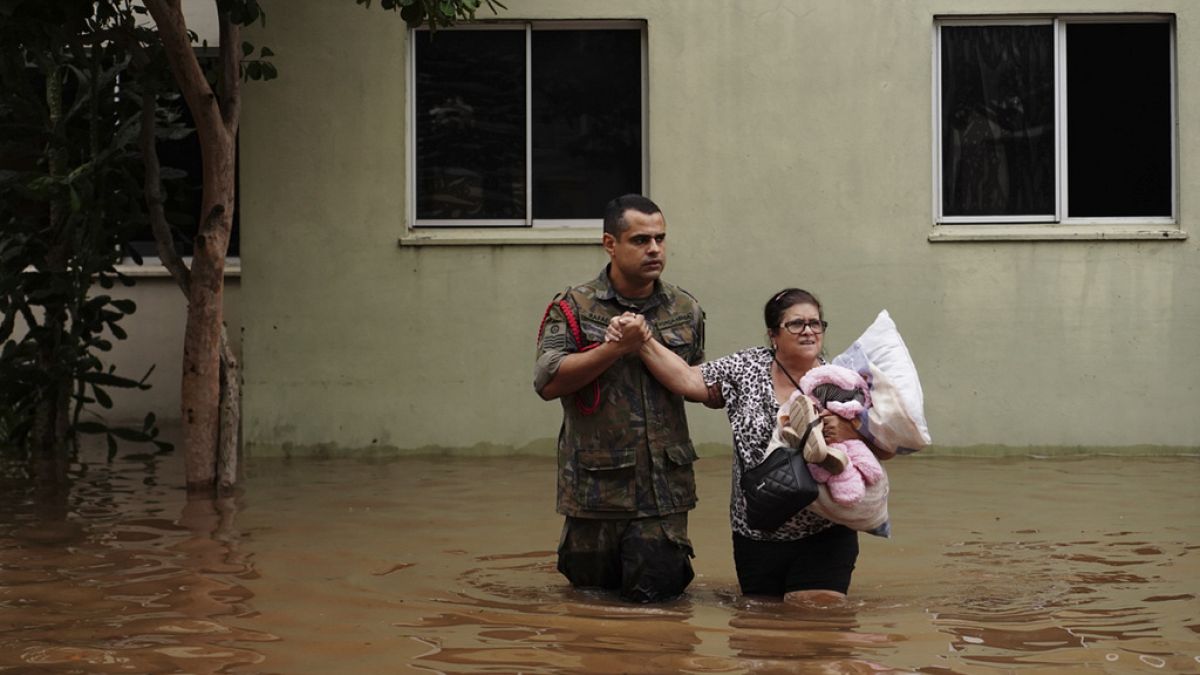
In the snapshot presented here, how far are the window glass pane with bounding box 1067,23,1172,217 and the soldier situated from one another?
7.72 m

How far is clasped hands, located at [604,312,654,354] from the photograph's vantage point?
6684mm

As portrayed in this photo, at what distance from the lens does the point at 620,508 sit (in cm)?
706

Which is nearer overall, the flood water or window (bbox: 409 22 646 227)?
the flood water

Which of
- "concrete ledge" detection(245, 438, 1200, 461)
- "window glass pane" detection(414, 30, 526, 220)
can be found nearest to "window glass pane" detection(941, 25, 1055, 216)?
"concrete ledge" detection(245, 438, 1200, 461)

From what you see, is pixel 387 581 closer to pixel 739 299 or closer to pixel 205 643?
pixel 205 643

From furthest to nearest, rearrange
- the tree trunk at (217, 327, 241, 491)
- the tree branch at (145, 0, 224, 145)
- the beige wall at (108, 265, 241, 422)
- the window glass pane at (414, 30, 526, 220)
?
the beige wall at (108, 265, 241, 422) → the window glass pane at (414, 30, 526, 220) → the tree trunk at (217, 327, 241, 491) → the tree branch at (145, 0, 224, 145)

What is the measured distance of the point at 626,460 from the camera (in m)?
7.07

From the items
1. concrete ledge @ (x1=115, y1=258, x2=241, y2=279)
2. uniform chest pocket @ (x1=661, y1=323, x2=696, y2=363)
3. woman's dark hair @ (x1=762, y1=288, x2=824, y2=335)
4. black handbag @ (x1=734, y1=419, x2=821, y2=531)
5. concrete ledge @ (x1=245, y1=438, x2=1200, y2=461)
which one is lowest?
concrete ledge @ (x1=245, y1=438, x2=1200, y2=461)

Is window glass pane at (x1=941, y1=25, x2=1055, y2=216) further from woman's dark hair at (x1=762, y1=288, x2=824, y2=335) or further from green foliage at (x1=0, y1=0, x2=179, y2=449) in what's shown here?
woman's dark hair at (x1=762, y1=288, x2=824, y2=335)

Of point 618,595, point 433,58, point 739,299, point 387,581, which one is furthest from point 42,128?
point 618,595

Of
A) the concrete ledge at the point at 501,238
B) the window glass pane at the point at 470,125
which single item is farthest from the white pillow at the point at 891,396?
the window glass pane at the point at 470,125

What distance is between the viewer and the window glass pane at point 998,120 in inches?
549

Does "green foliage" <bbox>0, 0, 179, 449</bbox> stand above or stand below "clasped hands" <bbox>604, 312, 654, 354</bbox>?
above

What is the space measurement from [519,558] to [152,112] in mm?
4969
